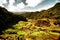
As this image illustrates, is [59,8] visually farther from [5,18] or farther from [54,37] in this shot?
[54,37]

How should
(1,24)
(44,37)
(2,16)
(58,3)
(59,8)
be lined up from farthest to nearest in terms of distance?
(58,3) → (59,8) → (2,16) → (1,24) → (44,37)

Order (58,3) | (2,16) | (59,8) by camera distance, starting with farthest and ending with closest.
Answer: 1. (58,3)
2. (59,8)
3. (2,16)

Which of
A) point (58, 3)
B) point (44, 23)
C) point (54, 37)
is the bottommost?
point (54, 37)

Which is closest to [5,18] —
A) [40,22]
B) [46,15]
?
[40,22]

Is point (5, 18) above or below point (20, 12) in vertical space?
below

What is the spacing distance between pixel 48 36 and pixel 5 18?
3241 centimetres

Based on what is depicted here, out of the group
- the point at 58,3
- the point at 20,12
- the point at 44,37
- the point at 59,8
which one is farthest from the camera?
the point at 20,12

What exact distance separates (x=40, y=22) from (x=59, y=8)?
44.4 m

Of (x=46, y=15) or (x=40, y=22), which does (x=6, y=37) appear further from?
(x=46, y=15)

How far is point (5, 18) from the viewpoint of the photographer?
73500 millimetres

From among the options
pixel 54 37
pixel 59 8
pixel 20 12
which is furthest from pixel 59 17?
pixel 20 12

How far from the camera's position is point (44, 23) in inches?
2896

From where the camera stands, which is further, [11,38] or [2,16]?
[2,16]

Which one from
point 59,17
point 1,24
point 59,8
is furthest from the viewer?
point 59,8
